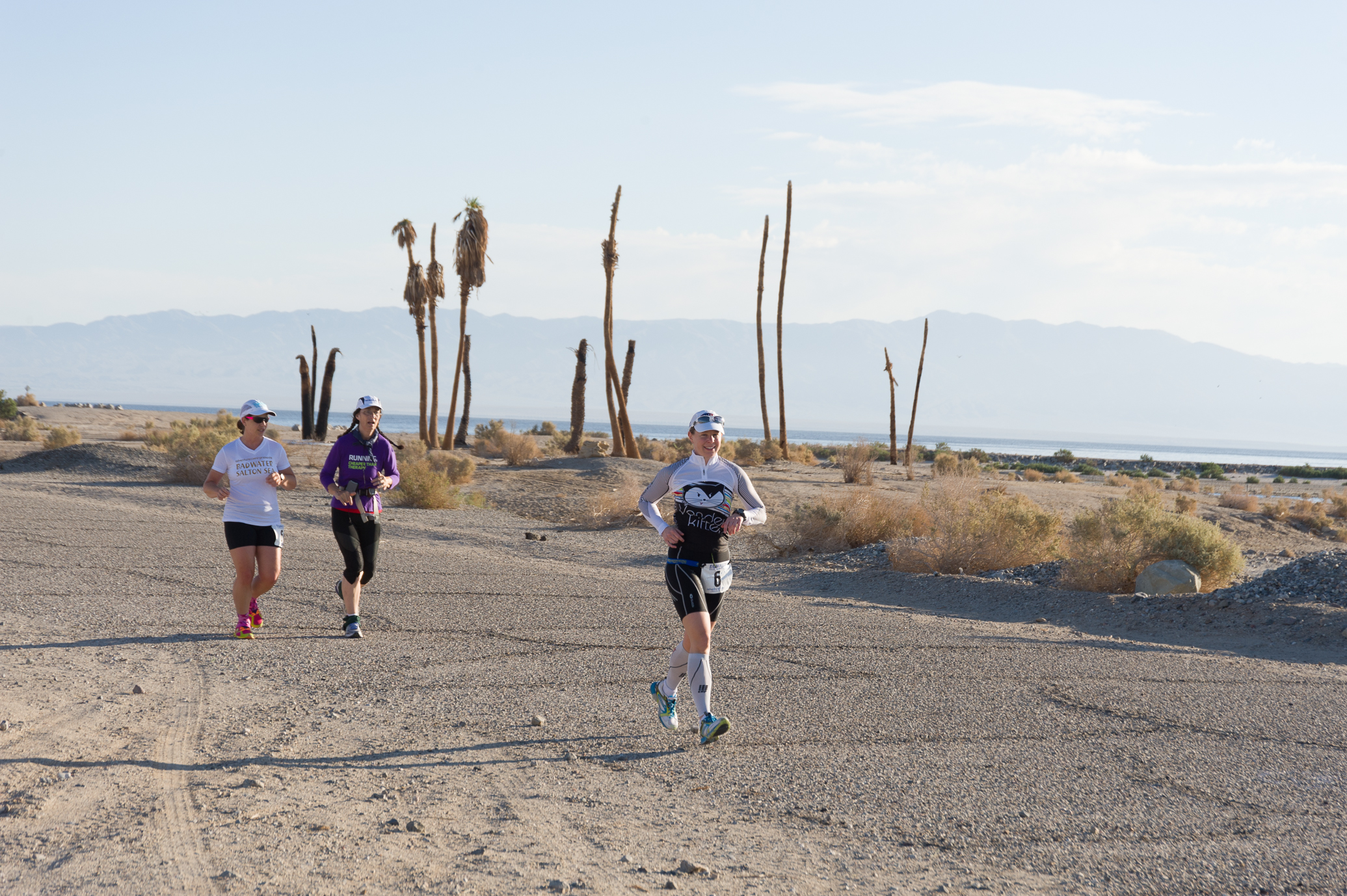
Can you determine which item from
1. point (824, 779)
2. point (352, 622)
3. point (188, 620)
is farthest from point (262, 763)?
point (188, 620)

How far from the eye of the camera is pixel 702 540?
6.09 meters

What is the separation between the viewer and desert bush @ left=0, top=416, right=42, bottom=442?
1577 inches

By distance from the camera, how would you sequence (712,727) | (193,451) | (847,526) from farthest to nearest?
(193,451) < (847,526) < (712,727)

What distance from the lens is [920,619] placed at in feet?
36.8

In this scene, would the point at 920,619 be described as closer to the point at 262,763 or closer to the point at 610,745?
the point at 610,745

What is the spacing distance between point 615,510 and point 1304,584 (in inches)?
495

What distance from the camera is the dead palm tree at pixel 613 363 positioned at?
35.0m

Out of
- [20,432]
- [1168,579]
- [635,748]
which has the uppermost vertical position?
[20,432]

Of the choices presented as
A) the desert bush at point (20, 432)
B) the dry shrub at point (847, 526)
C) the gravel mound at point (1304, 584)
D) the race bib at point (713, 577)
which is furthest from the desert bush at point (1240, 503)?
the desert bush at point (20, 432)

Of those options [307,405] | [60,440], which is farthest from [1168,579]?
[307,405]

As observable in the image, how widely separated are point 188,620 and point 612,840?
6.53 m

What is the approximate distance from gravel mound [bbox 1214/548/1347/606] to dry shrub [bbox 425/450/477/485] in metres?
20.3

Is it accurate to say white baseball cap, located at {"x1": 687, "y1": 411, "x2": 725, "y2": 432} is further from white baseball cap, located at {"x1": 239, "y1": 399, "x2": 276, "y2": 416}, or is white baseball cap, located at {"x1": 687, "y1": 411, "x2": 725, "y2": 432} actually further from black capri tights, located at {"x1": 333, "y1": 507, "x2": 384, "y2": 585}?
white baseball cap, located at {"x1": 239, "y1": 399, "x2": 276, "y2": 416}

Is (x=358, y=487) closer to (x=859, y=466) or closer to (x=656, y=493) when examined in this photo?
(x=656, y=493)
